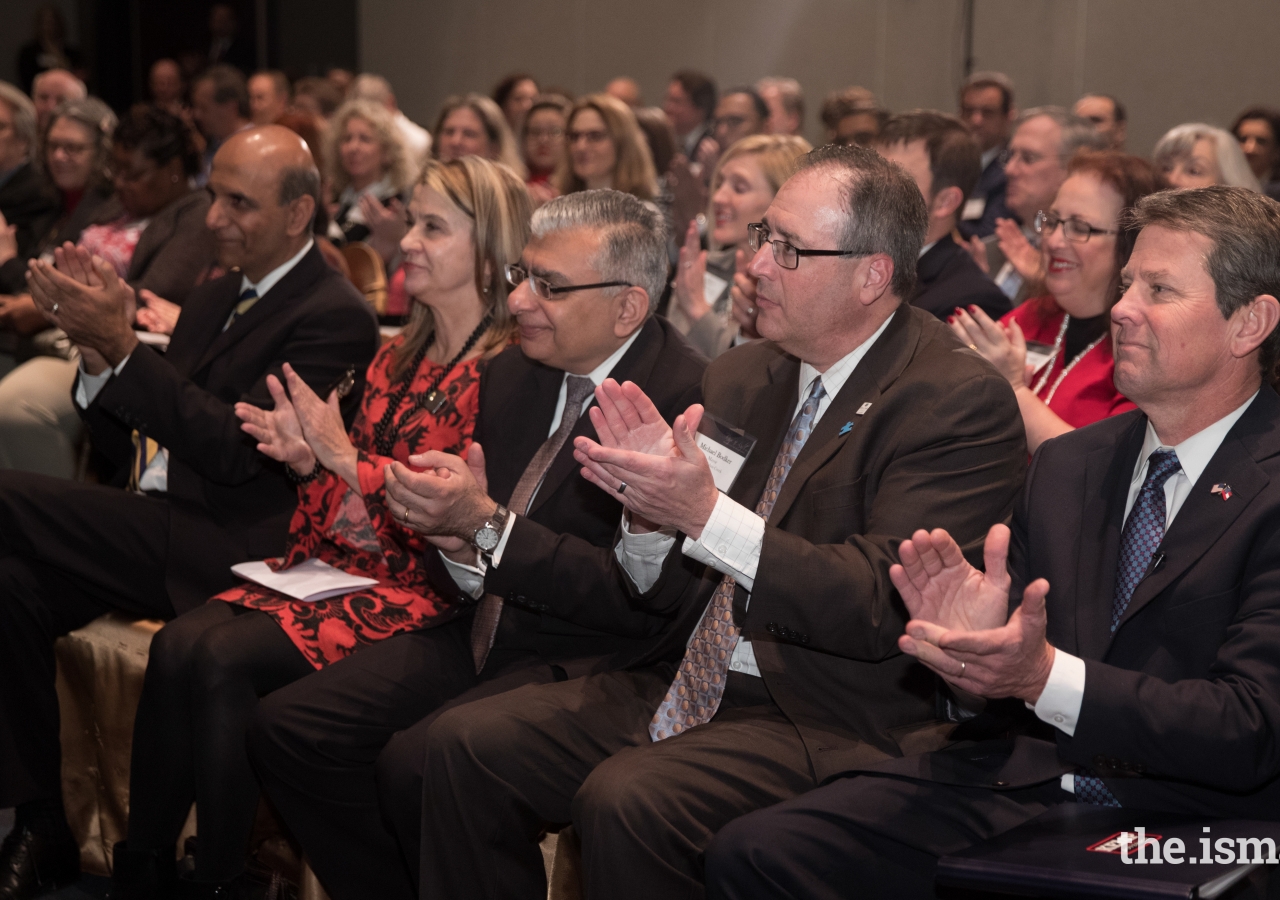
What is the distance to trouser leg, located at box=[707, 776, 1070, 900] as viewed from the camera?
69.3 inches

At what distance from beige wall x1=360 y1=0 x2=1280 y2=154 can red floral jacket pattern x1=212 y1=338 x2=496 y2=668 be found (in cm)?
646

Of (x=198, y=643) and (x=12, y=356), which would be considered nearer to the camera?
(x=198, y=643)

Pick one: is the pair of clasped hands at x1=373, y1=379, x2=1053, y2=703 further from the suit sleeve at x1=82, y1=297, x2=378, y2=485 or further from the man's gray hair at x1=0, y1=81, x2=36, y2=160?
the man's gray hair at x1=0, y1=81, x2=36, y2=160

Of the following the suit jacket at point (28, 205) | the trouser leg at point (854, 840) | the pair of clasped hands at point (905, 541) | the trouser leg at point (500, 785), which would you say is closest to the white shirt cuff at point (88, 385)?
the pair of clasped hands at point (905, 541)

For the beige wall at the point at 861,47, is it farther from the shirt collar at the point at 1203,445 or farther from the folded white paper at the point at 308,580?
the folded white paper at the point at 308,580

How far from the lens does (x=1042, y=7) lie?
8047 millimetres

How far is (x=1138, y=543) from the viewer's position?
71.1 inches

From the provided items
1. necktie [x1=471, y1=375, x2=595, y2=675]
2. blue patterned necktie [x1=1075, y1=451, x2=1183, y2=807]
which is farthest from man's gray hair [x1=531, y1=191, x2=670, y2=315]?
blue patterned necktie [x1=1075, y1=451, x2=1183, y2=807]

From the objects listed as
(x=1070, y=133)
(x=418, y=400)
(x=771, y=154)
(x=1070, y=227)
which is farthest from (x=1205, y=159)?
(x=418, y=400)

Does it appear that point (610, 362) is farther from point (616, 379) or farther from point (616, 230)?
point (616, 230)

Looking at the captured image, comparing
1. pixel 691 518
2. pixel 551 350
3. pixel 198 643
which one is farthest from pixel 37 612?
pixel 691 518

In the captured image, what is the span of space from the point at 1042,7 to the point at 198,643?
7342mm

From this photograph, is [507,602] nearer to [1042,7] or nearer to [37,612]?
[37,612]

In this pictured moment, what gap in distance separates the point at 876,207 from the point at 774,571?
729 millimetres
